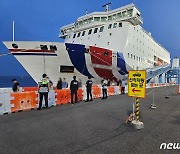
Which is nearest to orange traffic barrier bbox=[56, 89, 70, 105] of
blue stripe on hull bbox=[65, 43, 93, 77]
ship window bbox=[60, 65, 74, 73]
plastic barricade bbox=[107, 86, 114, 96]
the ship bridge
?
ship window bbox=[60, 65, 74, 73]

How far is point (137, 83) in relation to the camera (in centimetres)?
646


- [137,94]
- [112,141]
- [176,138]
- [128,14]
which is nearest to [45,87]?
[137,94]

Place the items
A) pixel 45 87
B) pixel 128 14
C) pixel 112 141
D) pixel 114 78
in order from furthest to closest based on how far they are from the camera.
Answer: pixel 128 14
pixel 114 78
pixel 45 87
pixel 112 141

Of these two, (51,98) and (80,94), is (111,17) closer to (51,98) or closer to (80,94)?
(80,94)

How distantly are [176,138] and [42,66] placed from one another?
1298cm

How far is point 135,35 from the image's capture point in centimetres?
2412

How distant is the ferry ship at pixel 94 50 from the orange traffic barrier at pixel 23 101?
6.17 m

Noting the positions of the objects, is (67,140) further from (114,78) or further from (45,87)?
(114,78)

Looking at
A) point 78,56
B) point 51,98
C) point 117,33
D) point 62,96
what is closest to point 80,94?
point 62,96

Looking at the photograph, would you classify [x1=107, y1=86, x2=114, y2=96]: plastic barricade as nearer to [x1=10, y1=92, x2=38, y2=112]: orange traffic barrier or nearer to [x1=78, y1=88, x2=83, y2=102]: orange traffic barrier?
[x1=78, y1=88, x2=83, y2=102]: orange traffic barrier

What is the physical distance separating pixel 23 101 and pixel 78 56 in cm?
797

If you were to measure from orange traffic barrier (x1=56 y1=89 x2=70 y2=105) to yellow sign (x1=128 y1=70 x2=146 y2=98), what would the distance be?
6.14 m

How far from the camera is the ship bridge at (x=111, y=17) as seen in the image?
23.0 m

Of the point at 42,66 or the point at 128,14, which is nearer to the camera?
the point at 42,66
